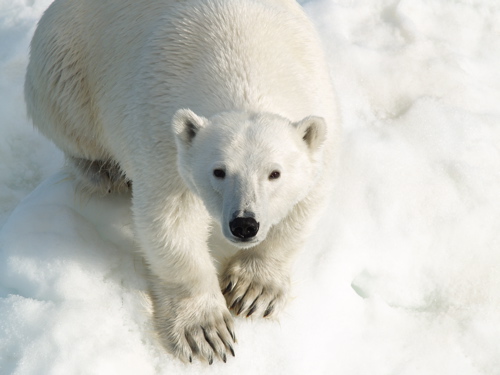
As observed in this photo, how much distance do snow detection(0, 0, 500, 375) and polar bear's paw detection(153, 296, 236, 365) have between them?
0.06 metres

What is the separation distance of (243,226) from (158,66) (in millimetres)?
1119

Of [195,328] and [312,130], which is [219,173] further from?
[195,328]

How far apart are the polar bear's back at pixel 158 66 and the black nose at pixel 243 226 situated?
1.97 ft

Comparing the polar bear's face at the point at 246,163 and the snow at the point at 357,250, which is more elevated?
the polar bear's face at the point at 246,163

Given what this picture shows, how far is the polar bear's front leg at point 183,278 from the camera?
3.37m

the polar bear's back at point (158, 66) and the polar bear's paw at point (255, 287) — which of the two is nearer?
the polar bear's back at point (158, 66)

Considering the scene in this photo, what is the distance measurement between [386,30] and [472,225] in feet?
6.43

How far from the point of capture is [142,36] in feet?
12.3

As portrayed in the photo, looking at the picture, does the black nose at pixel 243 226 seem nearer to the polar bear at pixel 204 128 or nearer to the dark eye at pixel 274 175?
the polar bear at pixel 204 128

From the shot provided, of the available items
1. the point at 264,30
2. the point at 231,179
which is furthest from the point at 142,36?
the point at 231,179

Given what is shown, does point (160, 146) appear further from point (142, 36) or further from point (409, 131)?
point (409, 131)

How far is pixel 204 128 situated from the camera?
9.79ft

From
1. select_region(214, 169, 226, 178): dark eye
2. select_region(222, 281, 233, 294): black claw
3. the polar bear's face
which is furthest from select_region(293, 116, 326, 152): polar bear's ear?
select_region(222, 281, 233, 294): black claw

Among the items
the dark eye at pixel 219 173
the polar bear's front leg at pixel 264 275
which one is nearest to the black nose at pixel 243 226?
the dark eye at pixel 219 173
